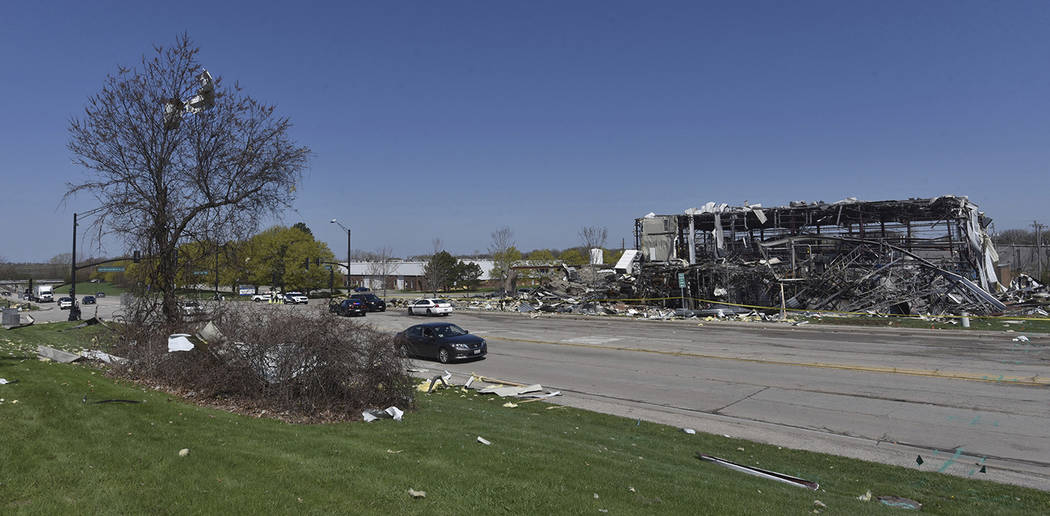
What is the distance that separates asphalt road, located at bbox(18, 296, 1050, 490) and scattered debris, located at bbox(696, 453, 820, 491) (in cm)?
225

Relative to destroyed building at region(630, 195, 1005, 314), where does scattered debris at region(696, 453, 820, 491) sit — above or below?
below

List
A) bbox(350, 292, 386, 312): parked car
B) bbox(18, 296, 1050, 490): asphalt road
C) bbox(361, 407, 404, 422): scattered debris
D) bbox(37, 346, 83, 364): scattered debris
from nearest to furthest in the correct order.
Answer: bbox(361, 407, 404, 422): scattered debris
bbox(18, 296, 1050, 490): asphalt road
bbox(37, 346, 83, 364): scattered debris
bbox(350, 292, 386, 312): parked car

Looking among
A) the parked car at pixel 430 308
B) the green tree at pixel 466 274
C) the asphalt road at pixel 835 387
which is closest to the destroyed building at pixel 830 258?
the asphalt road at pixel 835 387

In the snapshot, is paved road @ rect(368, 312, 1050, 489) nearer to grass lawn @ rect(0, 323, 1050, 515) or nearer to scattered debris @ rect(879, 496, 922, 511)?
grass lawn @ rect(0, 323, 1050, 515)

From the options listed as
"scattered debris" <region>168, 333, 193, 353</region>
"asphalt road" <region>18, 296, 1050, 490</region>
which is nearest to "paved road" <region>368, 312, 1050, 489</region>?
"asphalt road" <region>18, 296, 1050, 490</region>

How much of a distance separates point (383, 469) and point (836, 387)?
39.6 ft

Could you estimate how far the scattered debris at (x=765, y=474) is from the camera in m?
7.07

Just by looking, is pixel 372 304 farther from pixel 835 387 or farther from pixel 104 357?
pixel 835 387

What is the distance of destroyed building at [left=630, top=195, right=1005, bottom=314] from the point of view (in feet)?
114

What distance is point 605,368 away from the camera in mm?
17391

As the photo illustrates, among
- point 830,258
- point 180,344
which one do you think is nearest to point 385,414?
point 180,344

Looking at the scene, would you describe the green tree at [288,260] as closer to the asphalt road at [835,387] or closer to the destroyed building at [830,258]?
the destroyed building at [830,258]

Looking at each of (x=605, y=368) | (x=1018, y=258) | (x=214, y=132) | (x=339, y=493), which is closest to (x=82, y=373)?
(x=214, y=132)

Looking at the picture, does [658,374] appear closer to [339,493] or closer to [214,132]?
[339,493]
